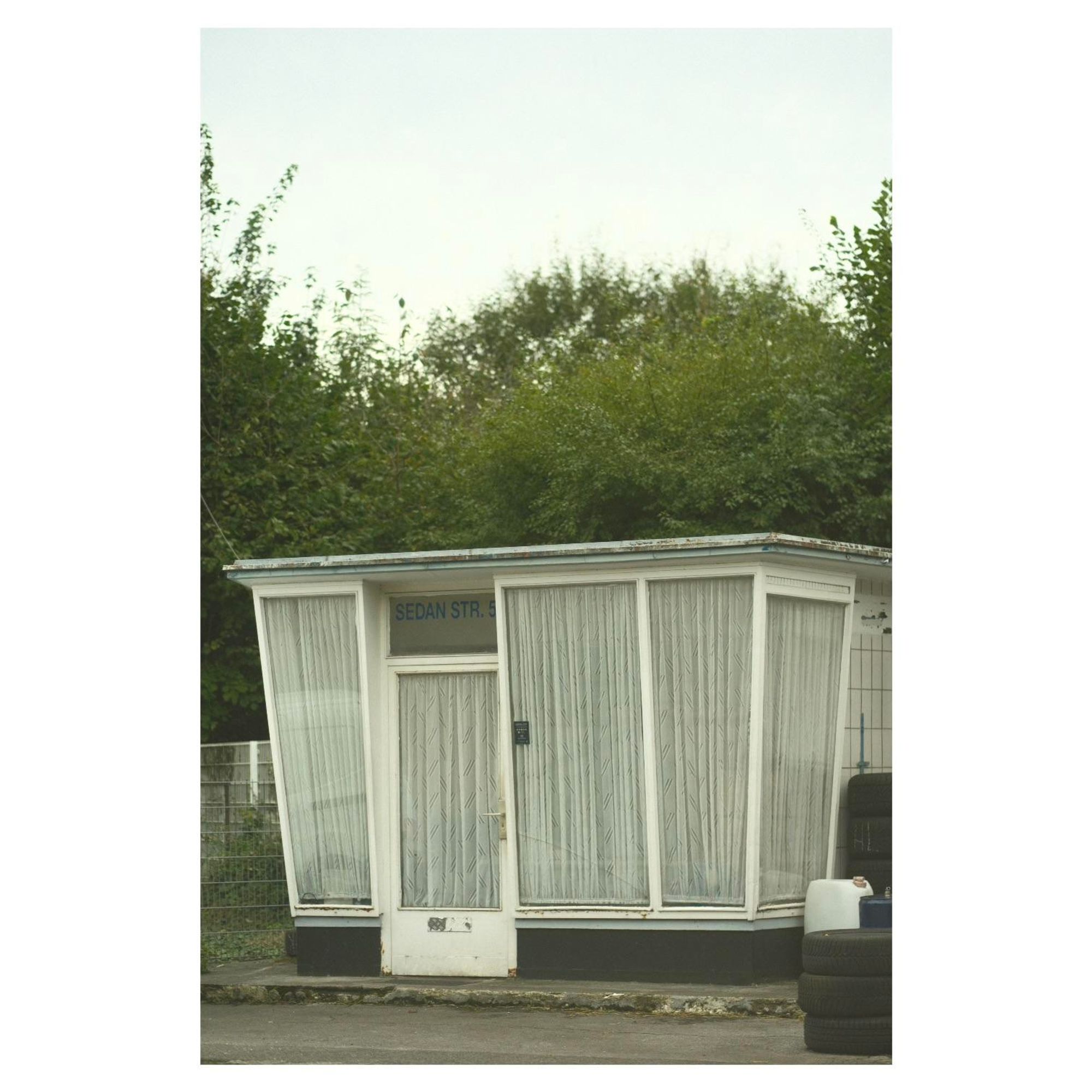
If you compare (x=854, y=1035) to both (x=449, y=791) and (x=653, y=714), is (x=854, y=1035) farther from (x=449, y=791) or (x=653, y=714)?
(x=449, y=791)

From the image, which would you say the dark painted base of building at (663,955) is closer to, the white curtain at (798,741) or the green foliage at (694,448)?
the white curtain at (798,741)

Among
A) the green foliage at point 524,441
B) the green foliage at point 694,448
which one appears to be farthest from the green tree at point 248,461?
the green foliage at point 694,448

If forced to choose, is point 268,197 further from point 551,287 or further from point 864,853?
point 551,287

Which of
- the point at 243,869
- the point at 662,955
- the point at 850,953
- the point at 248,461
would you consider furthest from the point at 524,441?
the point at 850,953

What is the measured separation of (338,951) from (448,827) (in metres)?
1.02

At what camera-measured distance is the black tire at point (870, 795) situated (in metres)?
9.38

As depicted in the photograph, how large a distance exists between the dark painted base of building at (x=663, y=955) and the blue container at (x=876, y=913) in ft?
1.58

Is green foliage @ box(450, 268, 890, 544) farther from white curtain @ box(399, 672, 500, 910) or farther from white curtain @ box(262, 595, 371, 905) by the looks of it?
white curtain @ box(262, 595, 371, 905)

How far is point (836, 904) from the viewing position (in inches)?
350

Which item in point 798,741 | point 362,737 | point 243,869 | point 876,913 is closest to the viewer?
point 876,913

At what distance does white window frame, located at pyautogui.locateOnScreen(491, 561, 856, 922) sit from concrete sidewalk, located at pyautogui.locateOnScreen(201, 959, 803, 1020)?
0.41m

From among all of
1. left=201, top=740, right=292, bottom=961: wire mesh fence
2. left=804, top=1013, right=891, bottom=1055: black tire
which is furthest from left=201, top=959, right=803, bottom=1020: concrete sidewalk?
left=201, top=740, right=292, bottom=961: wire mesh fence

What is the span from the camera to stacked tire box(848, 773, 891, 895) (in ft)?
30.7
